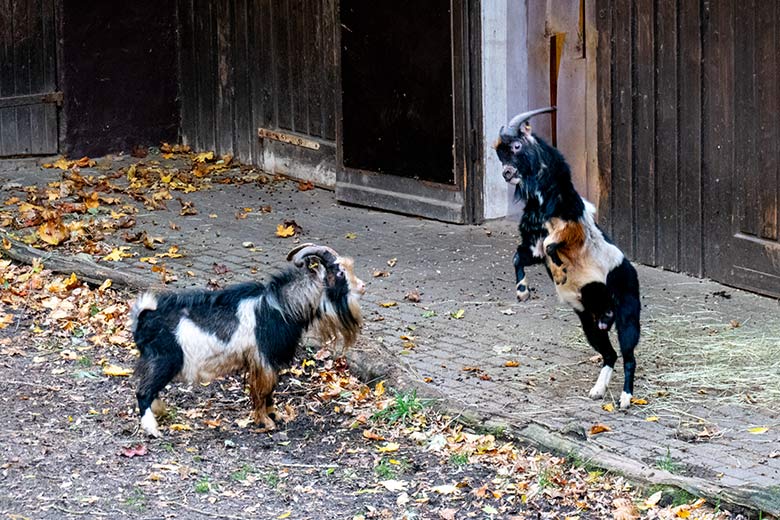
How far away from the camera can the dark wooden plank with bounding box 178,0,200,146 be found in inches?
528

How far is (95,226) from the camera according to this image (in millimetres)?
10414

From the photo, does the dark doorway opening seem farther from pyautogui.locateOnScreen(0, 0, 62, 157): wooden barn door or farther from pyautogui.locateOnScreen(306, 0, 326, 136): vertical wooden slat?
pyautogui.locateOnScreen(0, 0, 62, 157): wooden barn door

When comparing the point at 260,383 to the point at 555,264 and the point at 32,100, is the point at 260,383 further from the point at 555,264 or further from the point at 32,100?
the point at 32,100

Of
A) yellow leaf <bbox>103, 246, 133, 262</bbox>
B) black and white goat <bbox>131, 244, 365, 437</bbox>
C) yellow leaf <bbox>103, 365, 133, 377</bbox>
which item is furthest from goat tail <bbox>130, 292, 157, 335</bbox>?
yellow leaf <bbox>103, 246, 133, 262</bbox>

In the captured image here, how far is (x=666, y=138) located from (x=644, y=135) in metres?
0.20

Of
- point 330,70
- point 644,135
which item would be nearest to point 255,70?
point 330,70

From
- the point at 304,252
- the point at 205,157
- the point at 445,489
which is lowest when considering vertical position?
the point at 445,489

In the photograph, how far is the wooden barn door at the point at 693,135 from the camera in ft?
27.6

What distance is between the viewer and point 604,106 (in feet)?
31.1

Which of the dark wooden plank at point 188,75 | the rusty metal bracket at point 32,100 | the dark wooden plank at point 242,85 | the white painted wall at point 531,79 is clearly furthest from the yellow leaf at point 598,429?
the rusty metal bracket at point 32,100

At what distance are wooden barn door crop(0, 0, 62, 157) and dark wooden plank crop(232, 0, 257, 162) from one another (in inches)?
68.3

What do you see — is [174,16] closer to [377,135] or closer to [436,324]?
[377,135]

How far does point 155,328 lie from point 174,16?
7610 mm

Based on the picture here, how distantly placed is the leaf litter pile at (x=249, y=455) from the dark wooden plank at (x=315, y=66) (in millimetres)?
4142
